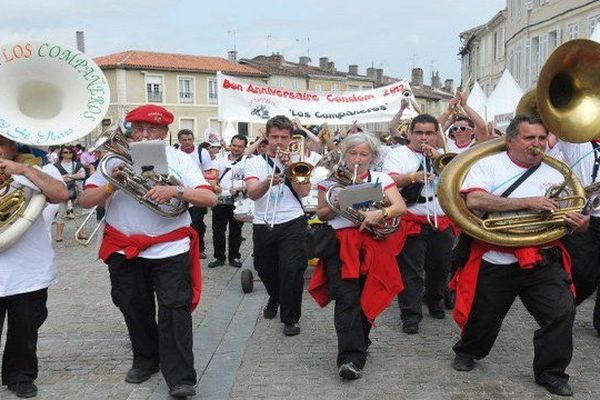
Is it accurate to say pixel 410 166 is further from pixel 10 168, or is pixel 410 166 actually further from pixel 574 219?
pixel 10 168

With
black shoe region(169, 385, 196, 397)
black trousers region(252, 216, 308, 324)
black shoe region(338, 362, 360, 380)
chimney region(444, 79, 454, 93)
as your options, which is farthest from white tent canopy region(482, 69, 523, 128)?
chimney region(444, 79, 454, 93)

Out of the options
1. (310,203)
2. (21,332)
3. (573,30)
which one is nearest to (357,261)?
(21,332)

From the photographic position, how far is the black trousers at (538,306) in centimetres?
404

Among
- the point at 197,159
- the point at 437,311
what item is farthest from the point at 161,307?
the point at 197,159

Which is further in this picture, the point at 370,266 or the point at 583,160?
the point at 583,160

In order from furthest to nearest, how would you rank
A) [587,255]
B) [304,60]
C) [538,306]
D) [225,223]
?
[304,60], [225,223], [587,255], [538,306]

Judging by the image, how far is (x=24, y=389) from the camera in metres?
4.14

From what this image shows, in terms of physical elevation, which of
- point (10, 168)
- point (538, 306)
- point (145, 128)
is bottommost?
point (538, 306)

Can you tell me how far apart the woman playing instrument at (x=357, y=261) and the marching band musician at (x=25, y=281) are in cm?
185

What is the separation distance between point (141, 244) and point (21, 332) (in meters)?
0.99

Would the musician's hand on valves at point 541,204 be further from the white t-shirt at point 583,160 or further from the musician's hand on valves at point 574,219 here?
the white t-shirt at point 583,160

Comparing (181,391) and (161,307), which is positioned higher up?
(161,307)

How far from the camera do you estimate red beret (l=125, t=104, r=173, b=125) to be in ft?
13.2

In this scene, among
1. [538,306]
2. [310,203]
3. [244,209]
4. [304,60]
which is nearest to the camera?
[538,306]
